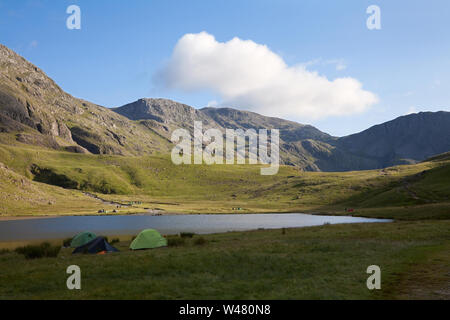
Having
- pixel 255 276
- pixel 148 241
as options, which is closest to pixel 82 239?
pixel 148 241

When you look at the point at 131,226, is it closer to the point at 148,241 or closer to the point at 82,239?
the point at 82,239

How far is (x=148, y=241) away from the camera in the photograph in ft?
114

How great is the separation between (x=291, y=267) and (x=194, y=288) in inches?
302

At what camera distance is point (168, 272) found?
65.2 feet

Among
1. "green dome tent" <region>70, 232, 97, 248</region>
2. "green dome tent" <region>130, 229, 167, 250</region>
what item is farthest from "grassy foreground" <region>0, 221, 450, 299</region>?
"green dome tent" <region>70, 232, 97, 248</region>

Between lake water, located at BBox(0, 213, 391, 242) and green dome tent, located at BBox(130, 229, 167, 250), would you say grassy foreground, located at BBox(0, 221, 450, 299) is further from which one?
lake water, located at BBox(0, 213, 391, 242)

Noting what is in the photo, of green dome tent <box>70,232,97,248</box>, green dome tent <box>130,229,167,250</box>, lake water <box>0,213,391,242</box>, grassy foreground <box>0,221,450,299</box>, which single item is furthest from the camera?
lake water <box>0,213,391,242</box>

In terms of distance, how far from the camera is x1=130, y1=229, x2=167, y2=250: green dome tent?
34281 mm

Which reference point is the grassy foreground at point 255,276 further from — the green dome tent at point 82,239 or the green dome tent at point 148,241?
the green dome tent at point 82,239

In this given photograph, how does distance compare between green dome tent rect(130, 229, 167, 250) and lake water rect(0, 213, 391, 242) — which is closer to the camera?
green dome tent rect(130, 229, 167, 250)
